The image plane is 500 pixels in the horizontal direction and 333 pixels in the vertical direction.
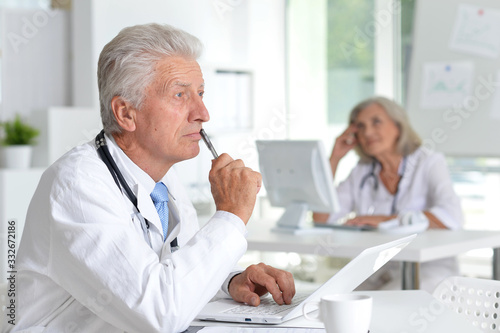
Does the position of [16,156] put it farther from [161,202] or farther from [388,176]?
[161,202]

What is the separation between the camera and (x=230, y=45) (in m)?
5.28

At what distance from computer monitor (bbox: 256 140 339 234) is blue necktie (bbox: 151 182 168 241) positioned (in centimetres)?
145

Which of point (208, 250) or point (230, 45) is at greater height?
point (230, 45)

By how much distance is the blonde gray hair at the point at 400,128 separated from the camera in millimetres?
3574

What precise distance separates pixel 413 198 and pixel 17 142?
2101 mm

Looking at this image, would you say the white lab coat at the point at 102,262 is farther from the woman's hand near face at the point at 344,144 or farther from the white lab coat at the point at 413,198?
the woman's hand near face at the point at 344,144

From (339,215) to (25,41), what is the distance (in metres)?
2.02

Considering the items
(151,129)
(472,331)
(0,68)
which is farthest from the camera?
A: (0,68)

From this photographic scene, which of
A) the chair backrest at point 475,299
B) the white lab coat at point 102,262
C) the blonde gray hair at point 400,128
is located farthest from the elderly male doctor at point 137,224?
the blonde gray hair at point 400,128

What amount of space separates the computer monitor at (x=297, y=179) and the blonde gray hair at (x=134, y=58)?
1.51 m

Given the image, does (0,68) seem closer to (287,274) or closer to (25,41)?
(25,41)

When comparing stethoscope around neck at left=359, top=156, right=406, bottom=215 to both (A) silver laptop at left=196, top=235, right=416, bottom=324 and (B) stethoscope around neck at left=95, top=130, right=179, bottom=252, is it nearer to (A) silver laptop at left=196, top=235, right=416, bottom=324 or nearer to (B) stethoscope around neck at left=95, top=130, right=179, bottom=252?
(A) silver laptop at left=196, top=235, right=416, bottom=324

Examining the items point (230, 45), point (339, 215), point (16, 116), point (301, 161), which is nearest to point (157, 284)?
point (301, 161)

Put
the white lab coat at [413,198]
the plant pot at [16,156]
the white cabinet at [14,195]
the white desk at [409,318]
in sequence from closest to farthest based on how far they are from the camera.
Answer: the white desk at [409,318]
the white lab coat at [413,198]
the white cabinet at [14,195]
the plant pot at [16,156]
